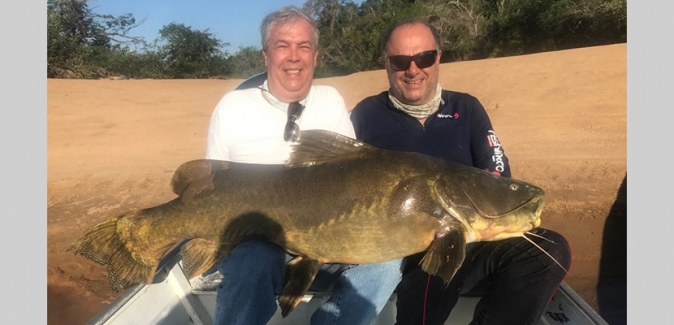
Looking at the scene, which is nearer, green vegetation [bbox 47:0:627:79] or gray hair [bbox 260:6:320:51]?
gray hair [bbox 260:6:320:51]

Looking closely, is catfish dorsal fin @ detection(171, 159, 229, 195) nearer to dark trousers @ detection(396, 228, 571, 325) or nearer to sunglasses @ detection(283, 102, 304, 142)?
sunglasses @ detection(283, 102, 304, 142)

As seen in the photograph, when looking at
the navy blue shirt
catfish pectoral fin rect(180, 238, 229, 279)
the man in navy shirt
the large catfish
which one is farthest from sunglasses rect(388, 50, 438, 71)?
Answer: catfish pectoral fin rect(180, 238, 229, 279)

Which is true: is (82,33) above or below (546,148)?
above

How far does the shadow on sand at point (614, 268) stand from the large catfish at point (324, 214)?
9.52ft

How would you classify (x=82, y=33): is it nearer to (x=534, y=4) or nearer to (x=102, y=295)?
(x=534, y=4)

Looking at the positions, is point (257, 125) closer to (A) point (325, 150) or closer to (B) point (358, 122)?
(A) point (325, 150)

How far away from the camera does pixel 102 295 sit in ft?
18.5

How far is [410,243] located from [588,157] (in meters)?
7.64

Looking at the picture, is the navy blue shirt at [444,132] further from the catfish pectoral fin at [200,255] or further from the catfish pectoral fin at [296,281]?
the catfish pectoral fin at [200,255]

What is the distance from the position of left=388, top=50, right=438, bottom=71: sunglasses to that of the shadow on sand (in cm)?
312

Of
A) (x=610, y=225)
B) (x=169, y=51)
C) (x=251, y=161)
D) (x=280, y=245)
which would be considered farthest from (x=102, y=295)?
(x=169, y=51)

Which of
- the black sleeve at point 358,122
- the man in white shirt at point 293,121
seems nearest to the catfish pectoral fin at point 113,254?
the man in white shirt at point 293,121

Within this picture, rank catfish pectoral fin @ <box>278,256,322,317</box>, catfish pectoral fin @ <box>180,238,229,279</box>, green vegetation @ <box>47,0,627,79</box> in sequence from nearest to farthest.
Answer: catfish pectoral fin @ <box>278,256,322,317</box>
catfish pectoral fin @ <box>180,238,229,279</box>
green vegetation @ <box>47,0,627,79</box>

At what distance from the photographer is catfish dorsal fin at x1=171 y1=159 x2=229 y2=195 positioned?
115 inches
